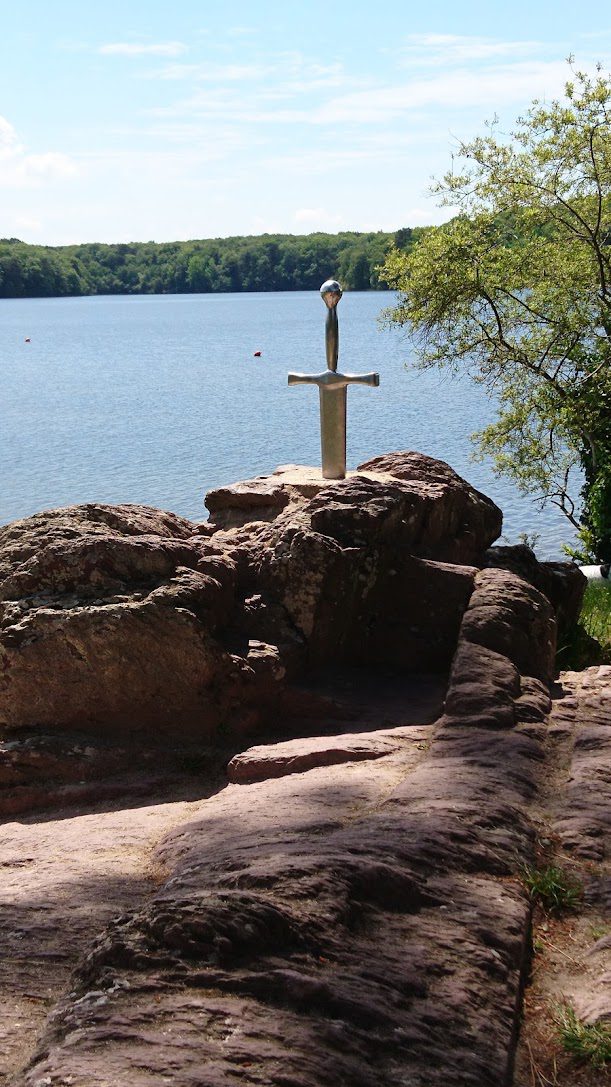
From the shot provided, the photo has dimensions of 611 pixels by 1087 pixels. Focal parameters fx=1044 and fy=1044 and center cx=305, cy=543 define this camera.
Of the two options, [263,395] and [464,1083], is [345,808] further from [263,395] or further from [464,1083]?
[263,395]

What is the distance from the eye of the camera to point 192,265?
115 meters

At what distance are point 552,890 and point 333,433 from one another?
4551 millimetres

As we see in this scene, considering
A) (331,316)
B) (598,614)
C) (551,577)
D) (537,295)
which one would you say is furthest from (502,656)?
(537,295)

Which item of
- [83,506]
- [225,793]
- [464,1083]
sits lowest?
[225,793]

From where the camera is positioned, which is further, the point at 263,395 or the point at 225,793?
the point at 263,395

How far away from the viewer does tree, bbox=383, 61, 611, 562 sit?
17266 mm

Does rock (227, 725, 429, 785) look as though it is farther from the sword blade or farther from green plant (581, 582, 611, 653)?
green plant (581, 582, 611, 653)

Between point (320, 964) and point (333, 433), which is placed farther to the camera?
point (333, 433)

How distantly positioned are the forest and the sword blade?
54.7 meters

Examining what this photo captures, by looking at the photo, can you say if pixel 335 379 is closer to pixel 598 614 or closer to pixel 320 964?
pixel 598 614

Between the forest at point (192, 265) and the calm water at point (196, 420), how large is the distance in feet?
48.5

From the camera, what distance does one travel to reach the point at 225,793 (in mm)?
4734

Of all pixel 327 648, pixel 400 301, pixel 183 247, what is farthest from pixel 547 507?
pixel 183 247

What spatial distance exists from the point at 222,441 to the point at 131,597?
25.8 metres
